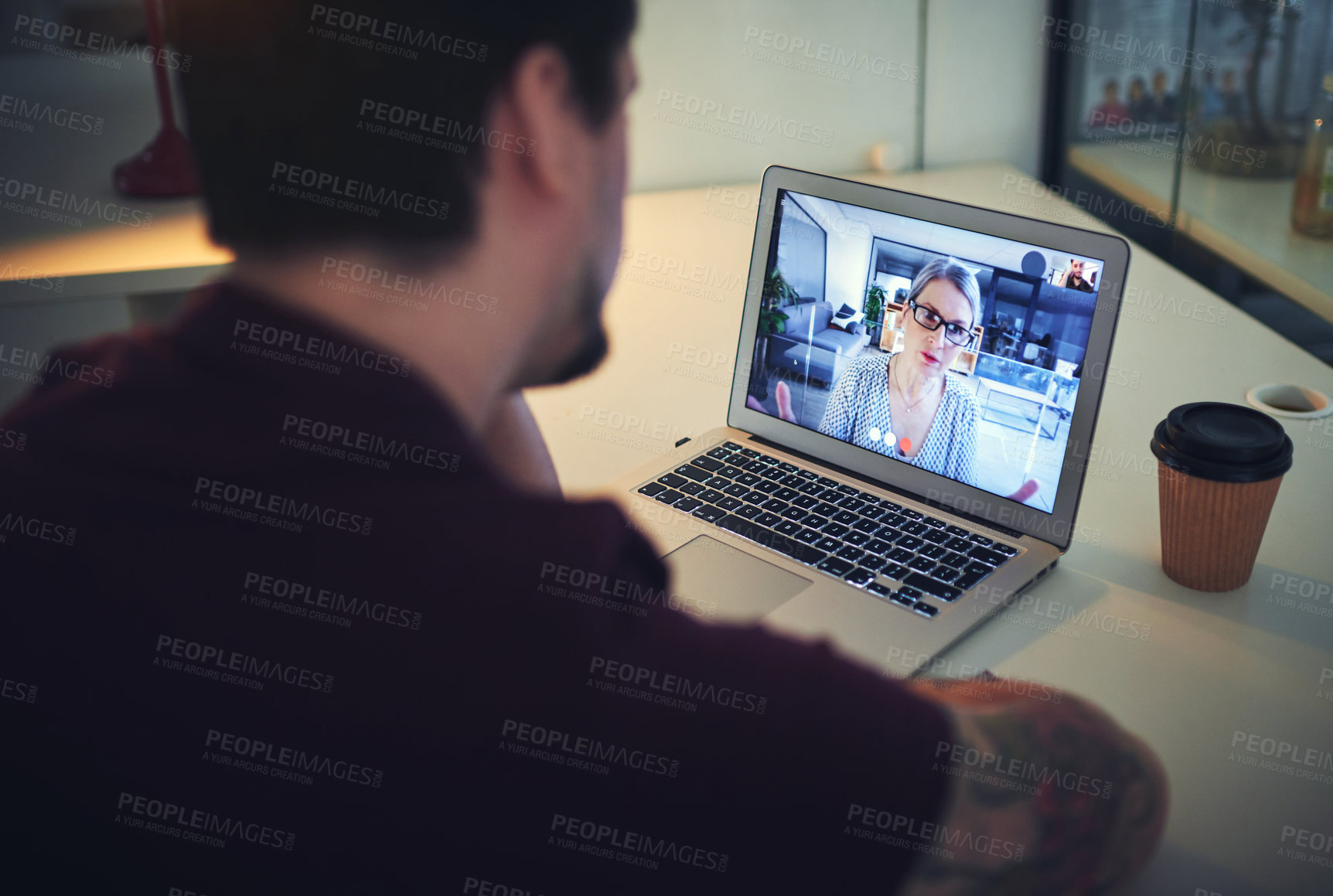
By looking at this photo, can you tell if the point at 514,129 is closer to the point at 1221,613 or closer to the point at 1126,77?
the point at 1221,613

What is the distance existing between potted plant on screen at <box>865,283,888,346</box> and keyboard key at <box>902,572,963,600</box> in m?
0.25

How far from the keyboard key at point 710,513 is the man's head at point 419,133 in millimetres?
498

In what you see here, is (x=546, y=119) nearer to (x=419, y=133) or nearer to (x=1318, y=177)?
(x=419, y=133)

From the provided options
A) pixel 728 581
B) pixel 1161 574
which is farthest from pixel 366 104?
pixel 1161 574

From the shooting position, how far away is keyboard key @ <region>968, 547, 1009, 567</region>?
2.96 ft

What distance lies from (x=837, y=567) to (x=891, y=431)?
0.18m

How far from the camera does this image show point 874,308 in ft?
3.28

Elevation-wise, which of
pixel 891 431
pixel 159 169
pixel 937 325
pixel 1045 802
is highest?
pixel 159 169

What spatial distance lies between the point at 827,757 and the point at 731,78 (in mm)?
1819

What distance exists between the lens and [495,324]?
51 centimetres

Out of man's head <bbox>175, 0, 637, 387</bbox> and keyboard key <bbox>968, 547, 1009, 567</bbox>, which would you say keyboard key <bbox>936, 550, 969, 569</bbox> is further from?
man's head <bbox>175, 0, 637, 387</bbox>

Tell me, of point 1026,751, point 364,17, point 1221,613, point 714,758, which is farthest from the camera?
point 1221,613

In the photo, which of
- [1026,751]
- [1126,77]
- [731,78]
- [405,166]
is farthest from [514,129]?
[1126,77]

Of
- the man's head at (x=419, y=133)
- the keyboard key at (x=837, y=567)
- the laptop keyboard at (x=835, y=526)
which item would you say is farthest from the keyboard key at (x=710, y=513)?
the man's head at (x=419, y=133)
